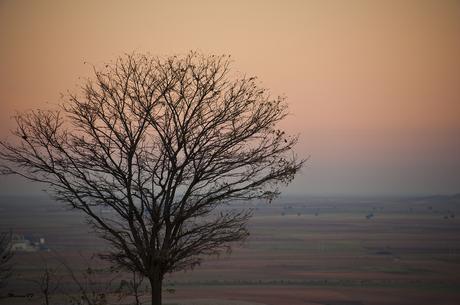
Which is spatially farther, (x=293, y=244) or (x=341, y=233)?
(x=341, y=233)

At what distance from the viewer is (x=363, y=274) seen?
2749 inches

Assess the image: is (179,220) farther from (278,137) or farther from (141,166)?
(278,137)

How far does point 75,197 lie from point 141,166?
1.43 m

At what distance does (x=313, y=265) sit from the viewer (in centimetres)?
7856

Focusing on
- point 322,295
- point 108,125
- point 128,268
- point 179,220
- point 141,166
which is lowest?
point 322,295

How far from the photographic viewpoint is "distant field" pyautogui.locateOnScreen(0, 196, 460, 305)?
52.4 meters

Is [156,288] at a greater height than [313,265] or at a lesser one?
greater

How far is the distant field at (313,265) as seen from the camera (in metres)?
52.4

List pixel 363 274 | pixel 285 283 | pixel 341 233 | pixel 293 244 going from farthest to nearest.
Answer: pixel 341 233, pixel 293 244, pixel 363 274, pixel 285 283

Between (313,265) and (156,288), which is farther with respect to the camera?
(313,265)

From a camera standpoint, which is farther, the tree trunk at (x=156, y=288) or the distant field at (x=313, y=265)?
the distant field at (x=313, y=265)

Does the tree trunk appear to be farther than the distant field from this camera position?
No

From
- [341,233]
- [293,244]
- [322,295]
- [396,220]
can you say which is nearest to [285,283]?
[322,295]

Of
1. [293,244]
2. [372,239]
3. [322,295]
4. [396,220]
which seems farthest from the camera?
[396,220]
